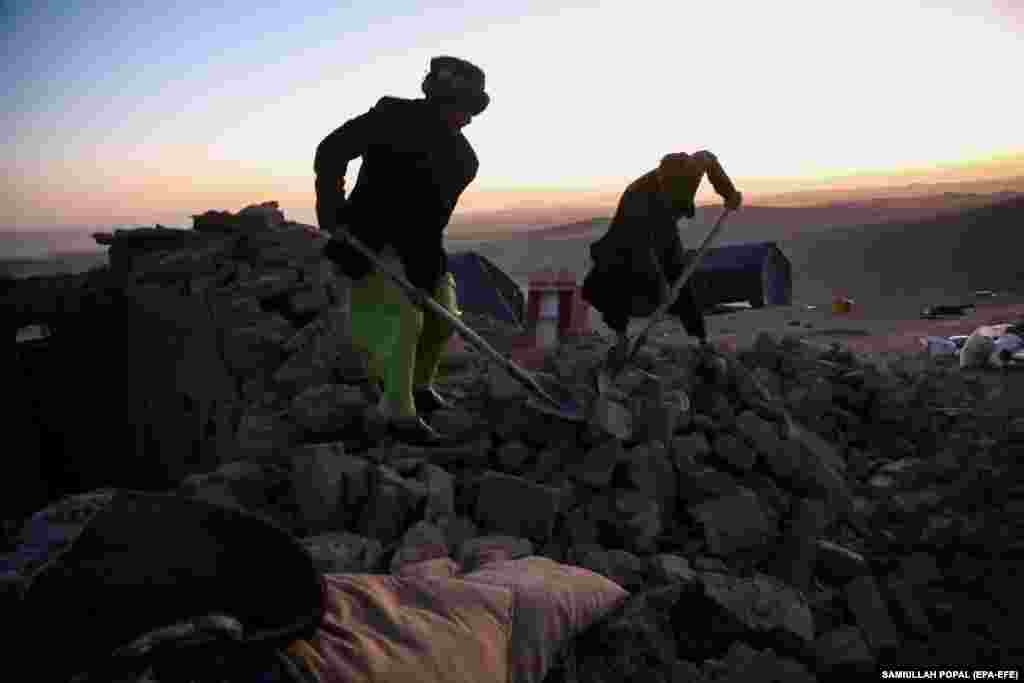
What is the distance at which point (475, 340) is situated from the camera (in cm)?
359

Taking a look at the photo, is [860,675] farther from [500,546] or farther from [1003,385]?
[1003,385]

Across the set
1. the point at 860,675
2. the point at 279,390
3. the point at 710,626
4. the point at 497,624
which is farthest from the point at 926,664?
the point at 279,390

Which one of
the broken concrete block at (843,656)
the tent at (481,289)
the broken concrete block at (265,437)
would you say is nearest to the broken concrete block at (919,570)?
the broken concrete block at (843,656)

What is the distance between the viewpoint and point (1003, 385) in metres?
6.83

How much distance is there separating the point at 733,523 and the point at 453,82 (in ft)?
7.87

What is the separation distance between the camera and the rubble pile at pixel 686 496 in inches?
111

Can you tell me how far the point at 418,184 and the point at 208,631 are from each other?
2.54 metres

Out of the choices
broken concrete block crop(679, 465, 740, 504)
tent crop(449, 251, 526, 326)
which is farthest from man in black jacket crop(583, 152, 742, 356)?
tent crop(449, 251, 526, 326)

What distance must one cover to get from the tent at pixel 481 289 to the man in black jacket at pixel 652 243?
6.17m

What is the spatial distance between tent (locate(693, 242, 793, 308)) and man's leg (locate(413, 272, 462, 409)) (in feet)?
41.4

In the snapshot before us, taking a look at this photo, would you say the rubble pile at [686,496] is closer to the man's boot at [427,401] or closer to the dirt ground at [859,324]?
the man's boot at [427,401]

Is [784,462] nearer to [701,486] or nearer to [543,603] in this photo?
[701,486]

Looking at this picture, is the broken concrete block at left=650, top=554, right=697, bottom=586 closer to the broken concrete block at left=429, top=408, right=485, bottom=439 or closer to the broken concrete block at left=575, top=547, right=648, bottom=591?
the broken concrete block at left=575, top=547, right=648, bottom=591

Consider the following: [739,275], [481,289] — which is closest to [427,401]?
[481,289]
